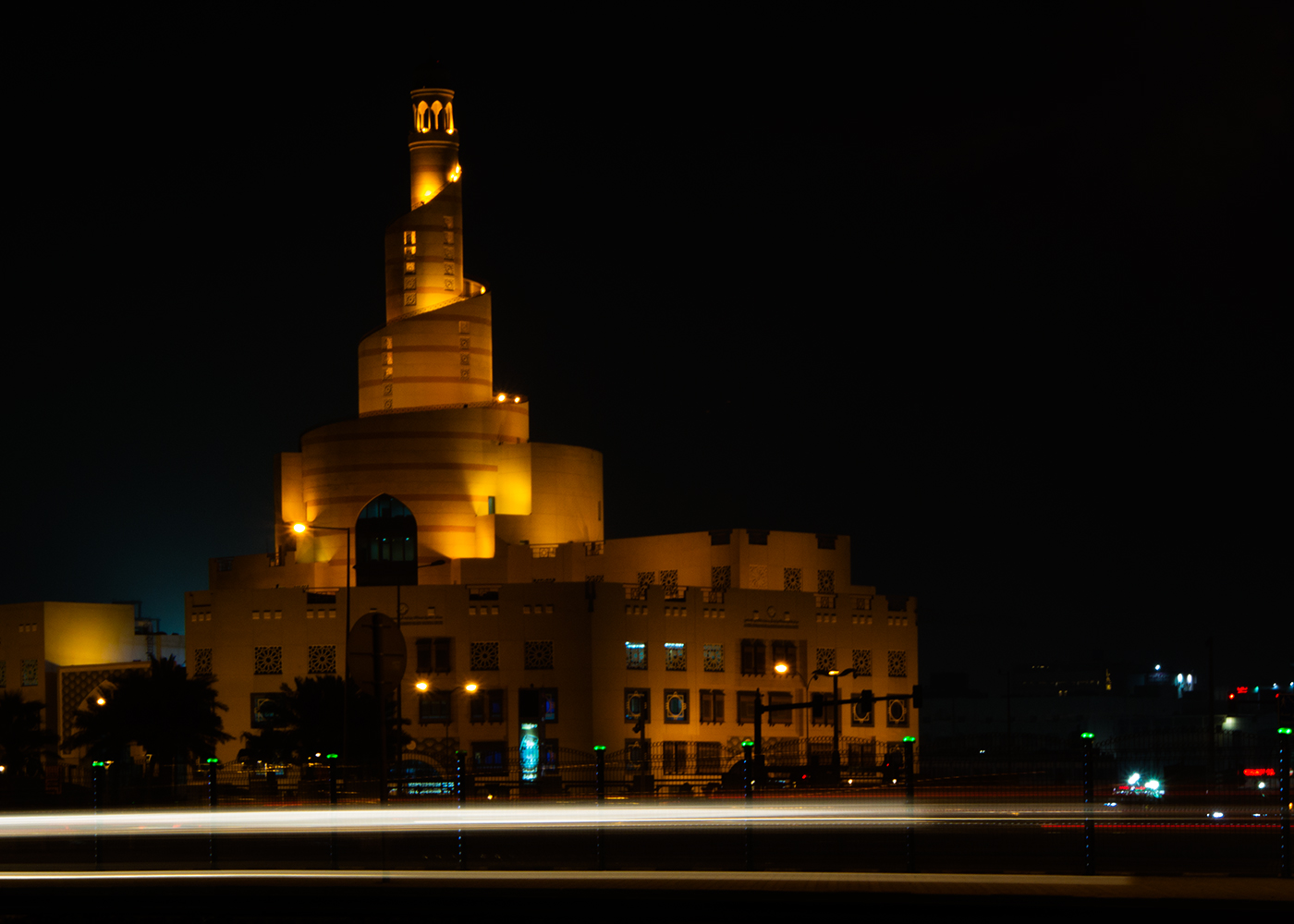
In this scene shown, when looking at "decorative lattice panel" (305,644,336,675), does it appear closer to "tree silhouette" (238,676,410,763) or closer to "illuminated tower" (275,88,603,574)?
"illuminated tower" (275,88,603,574)

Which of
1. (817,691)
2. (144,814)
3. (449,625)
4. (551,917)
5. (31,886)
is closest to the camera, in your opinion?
(551,917)

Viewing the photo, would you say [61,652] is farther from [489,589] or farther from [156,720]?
[489,589]

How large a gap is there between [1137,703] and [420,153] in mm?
110866

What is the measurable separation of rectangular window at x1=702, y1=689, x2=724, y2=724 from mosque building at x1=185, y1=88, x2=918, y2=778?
18 cm

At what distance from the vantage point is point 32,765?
93.7 meters

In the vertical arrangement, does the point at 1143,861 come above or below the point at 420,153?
below

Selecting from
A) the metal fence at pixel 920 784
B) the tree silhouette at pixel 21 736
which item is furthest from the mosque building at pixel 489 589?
the metal fence at pixel 920 784

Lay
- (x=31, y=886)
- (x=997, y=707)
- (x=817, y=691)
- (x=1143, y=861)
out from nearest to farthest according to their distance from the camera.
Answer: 1. (x=31, y=886)
2. (x=1143, y=861)
3. (x=817, y=691)
4. (x=997, y=707)

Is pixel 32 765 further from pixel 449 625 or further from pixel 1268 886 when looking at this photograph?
pixel 1268 886

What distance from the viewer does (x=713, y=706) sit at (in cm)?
9388

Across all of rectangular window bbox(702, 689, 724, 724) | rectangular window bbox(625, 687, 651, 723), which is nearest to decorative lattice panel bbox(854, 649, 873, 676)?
rectangular window bbox(702, 689, 724, 724)

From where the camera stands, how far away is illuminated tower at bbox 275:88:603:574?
98.4 m

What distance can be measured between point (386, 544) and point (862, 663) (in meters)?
27.6

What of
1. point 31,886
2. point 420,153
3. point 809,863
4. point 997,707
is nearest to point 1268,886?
point 809,863
